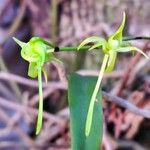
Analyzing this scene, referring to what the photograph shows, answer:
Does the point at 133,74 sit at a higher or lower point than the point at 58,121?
higher

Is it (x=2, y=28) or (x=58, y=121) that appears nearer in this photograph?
(x=58, y=121)

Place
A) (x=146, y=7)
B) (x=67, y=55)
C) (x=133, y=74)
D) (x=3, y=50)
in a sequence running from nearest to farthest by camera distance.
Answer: (x=133, y=74) < (x=146, y=7) < (x=67, y=55) < (x=3, y=50)

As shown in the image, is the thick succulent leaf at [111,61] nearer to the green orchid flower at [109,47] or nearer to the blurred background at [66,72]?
the green orchid flower at [109,47]

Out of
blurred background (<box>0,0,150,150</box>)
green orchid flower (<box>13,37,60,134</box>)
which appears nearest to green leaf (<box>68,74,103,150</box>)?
green orchid flower (<box>13,37,60,134</box>)

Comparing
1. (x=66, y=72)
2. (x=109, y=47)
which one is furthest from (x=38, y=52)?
(x=66, y=72)

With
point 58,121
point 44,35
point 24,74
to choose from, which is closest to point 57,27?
point 44,35

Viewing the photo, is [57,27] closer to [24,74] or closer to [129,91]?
[24,74]

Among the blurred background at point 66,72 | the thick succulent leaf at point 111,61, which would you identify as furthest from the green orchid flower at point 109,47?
the blurred background at point 66,72
